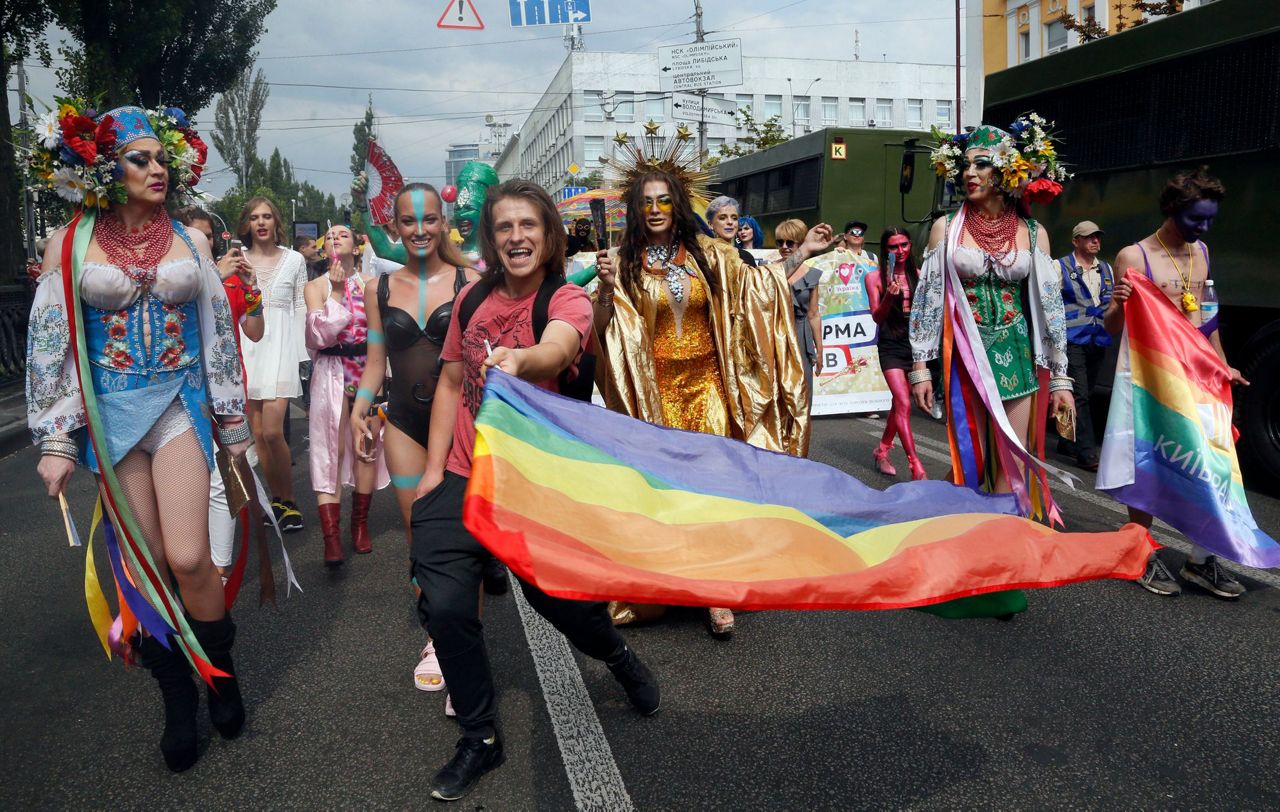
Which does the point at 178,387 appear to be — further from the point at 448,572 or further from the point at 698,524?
the point at 698,524

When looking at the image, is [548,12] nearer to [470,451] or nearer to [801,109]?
[470,451]

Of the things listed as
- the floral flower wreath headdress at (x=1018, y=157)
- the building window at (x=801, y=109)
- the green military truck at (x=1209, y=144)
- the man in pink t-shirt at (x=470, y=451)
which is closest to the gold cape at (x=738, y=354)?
the floral flower wreath headdress at (x=1018, y=157)

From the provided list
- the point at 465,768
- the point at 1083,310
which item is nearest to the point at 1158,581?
A: the point at 465,768

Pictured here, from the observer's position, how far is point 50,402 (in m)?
3.23

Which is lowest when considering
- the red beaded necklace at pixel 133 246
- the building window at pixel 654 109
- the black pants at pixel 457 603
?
the black pants at pixel 457 603

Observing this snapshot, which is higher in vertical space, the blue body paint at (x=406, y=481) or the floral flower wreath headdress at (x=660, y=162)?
the floral flower wreath headdress at (x=660, y=162)

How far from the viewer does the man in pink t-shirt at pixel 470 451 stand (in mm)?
2932

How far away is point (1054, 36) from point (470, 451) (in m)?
28.6

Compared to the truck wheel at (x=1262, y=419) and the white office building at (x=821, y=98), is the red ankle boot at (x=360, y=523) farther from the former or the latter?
the white office building at (x=821, y=98)

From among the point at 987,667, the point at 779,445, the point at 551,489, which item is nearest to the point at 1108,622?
the point at 987,667

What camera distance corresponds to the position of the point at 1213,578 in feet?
15.2

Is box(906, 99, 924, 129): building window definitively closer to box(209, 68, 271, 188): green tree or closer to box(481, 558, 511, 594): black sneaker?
box(209, 68, 271, 188): green tree

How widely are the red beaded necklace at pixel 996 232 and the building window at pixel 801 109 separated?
64596 millimetres

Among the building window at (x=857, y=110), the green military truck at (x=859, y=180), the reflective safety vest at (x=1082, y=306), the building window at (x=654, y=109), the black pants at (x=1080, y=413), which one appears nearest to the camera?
the black pants at (x=1080, y=413)
